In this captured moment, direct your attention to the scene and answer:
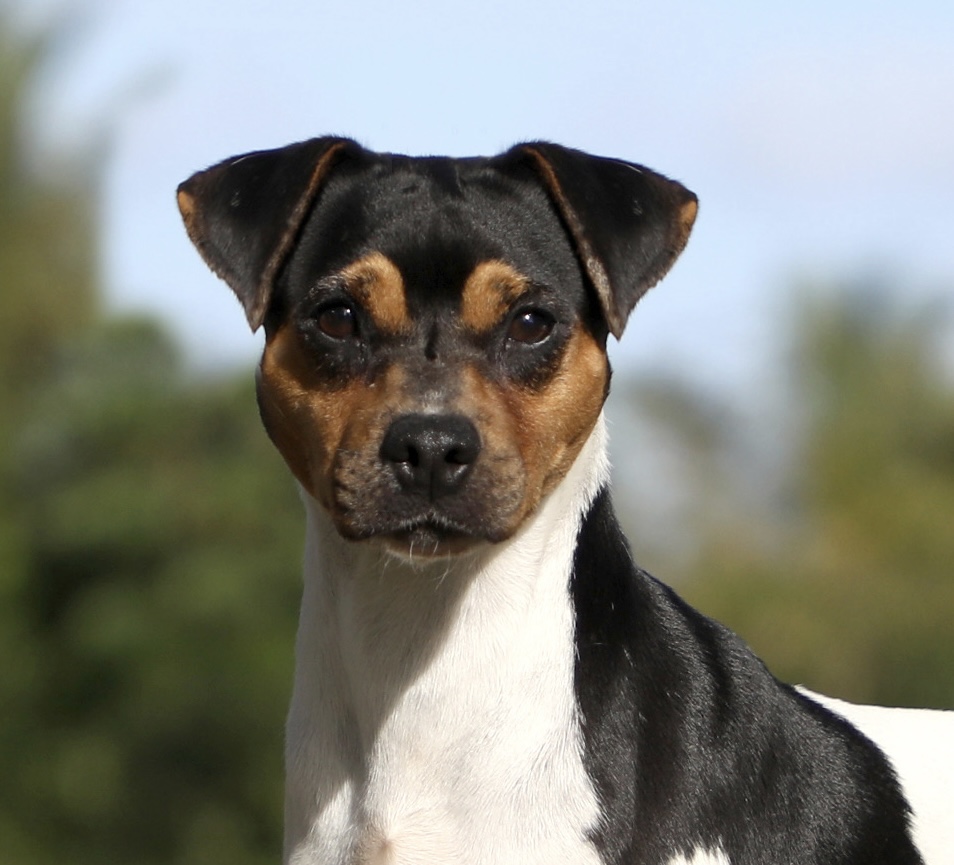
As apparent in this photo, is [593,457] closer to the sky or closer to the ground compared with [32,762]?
closer to the sky

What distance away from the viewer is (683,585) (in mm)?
34406

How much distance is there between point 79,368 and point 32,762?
20.6 ft

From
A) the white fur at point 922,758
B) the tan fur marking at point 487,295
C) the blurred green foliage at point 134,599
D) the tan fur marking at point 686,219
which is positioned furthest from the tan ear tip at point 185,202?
the blurred green foliage at point 134,599

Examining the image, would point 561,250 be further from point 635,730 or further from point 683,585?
point 683,585

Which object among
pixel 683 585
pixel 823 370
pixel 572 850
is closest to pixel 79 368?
pixel 683 585

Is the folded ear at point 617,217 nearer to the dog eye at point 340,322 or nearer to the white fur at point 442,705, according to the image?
the white fur at point 442,705

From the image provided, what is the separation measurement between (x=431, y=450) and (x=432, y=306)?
2.10ft

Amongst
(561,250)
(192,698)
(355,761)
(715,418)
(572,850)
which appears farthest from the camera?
(715,418)

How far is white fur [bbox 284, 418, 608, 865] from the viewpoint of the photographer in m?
5.22

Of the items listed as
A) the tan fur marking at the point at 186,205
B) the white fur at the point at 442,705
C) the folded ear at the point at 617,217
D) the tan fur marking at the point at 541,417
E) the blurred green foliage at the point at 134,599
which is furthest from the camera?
the blurred green foliage at the point at 134,599

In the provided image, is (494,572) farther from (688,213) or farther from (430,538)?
(688,213)

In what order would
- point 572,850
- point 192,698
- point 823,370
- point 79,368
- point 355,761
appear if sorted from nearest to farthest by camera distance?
point 572,850, point 355,761, point 192,698, point 79,368, point 823,370

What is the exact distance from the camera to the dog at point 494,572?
5.33 meters

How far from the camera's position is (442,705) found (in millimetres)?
5438
